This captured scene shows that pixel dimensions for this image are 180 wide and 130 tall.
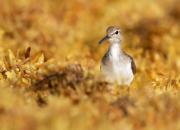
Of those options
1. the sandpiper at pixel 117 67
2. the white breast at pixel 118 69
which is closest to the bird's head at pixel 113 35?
the sandpiper at pixel 117 67

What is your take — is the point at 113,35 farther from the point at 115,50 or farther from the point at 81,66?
the point at 81,66

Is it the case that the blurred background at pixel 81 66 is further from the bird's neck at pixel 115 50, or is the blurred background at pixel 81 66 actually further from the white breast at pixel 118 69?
the bird's neck at pixel 115 50

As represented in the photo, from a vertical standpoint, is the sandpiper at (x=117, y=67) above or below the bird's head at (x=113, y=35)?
below

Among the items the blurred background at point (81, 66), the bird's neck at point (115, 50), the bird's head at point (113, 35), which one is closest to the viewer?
the blurred background at point (81, 66)

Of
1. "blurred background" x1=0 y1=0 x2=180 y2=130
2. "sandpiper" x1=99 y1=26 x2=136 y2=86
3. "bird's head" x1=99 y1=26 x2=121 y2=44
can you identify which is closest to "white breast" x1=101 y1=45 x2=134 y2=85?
"sandpiper" x1=99 y1=26 x2=136 y2=86

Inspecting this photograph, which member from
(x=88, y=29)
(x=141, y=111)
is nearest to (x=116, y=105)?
(x=141, y=111)

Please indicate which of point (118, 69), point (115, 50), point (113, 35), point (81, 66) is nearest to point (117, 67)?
point (118, 69)
